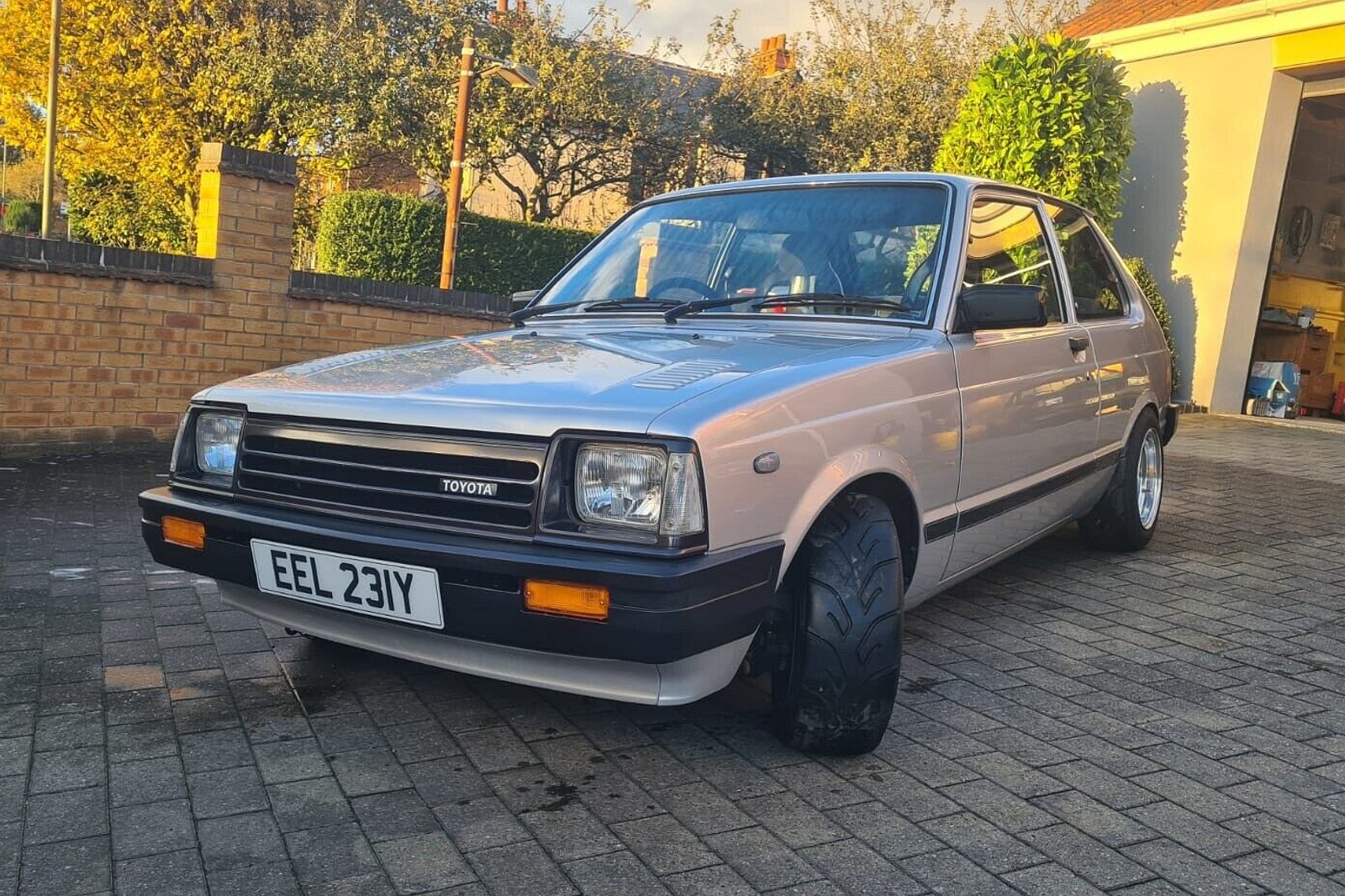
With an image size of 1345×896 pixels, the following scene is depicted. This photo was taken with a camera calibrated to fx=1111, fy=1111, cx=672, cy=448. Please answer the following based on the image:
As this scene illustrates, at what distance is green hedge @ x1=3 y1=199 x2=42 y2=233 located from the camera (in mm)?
39594

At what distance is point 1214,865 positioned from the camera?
2.37 metres

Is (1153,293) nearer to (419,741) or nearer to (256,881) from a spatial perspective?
(419,741)

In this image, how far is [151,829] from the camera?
237 centimetres

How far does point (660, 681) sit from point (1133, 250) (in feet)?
36.5

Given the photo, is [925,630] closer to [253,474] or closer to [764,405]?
[764,405]

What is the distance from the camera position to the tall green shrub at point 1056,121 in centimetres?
1047

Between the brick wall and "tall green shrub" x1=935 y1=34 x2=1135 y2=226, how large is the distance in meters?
6.30

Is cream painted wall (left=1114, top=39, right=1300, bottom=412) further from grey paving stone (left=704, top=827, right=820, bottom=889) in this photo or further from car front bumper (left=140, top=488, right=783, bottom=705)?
grey paving stone (left=704, top=827, right=820, bottom=889)

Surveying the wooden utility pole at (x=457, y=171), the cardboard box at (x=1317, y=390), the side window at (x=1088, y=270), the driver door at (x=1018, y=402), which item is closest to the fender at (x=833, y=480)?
the driver door at (x=1018, y=402)

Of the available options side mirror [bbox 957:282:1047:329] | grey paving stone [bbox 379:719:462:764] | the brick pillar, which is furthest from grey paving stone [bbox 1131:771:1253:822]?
the brick pillar

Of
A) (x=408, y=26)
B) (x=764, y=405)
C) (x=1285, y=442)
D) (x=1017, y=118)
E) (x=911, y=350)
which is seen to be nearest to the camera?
(x=764, y=405)

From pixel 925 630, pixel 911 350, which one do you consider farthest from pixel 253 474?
pixel 925 630

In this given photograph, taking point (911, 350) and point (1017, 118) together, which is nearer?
point (911, 350)

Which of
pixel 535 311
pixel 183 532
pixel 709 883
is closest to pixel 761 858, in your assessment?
pixel 709 883
